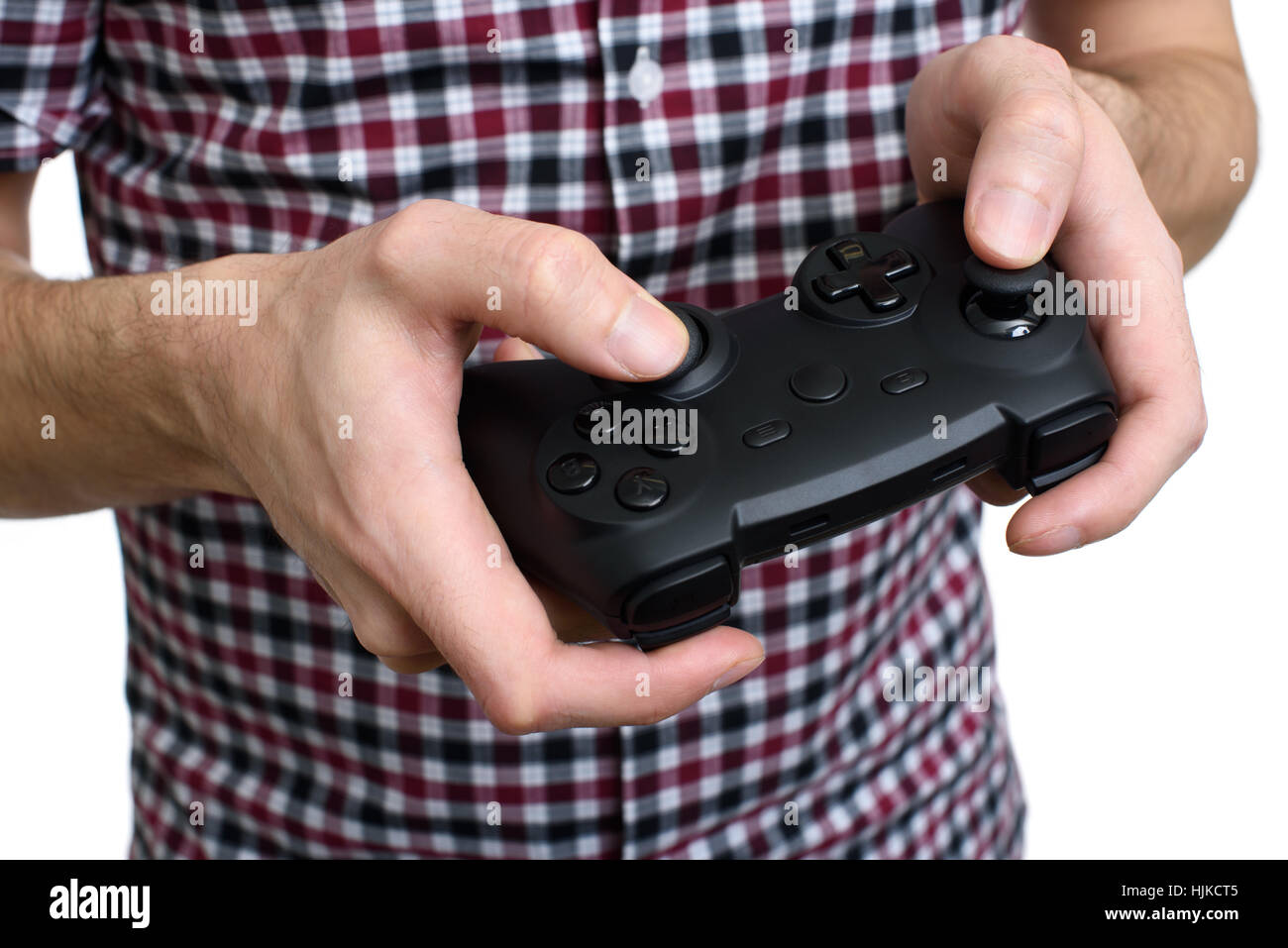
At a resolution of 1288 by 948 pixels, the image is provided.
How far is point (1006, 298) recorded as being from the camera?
61 cm

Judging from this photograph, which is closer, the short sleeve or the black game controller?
the black game controller

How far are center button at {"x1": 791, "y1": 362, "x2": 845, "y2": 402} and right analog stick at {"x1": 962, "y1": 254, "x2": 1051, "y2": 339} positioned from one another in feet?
0.26

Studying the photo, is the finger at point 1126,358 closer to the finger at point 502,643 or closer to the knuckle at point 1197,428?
the knuckle at point 1197,428

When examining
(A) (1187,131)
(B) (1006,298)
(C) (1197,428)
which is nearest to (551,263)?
(B) (1006,298)

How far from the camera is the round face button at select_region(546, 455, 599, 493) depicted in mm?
560

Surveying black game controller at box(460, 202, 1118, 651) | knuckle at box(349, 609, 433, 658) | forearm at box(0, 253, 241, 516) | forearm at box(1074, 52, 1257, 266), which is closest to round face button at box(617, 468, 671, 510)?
black game controller at box(460, 202, 1118, 651)

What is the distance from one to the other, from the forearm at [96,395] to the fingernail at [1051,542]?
0.42 m

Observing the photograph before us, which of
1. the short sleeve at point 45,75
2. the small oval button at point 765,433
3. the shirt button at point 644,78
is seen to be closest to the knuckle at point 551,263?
the small oval button at point 765,433

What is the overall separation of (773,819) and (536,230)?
20.2 inches

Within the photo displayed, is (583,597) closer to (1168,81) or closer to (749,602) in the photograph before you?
(749,602)

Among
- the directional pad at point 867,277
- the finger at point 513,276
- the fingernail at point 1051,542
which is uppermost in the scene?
the finger at point 513,276

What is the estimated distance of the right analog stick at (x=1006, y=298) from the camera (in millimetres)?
605

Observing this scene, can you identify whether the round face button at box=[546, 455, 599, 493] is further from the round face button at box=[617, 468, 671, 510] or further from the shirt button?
the shirt button

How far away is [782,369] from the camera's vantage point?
2.02 ft
